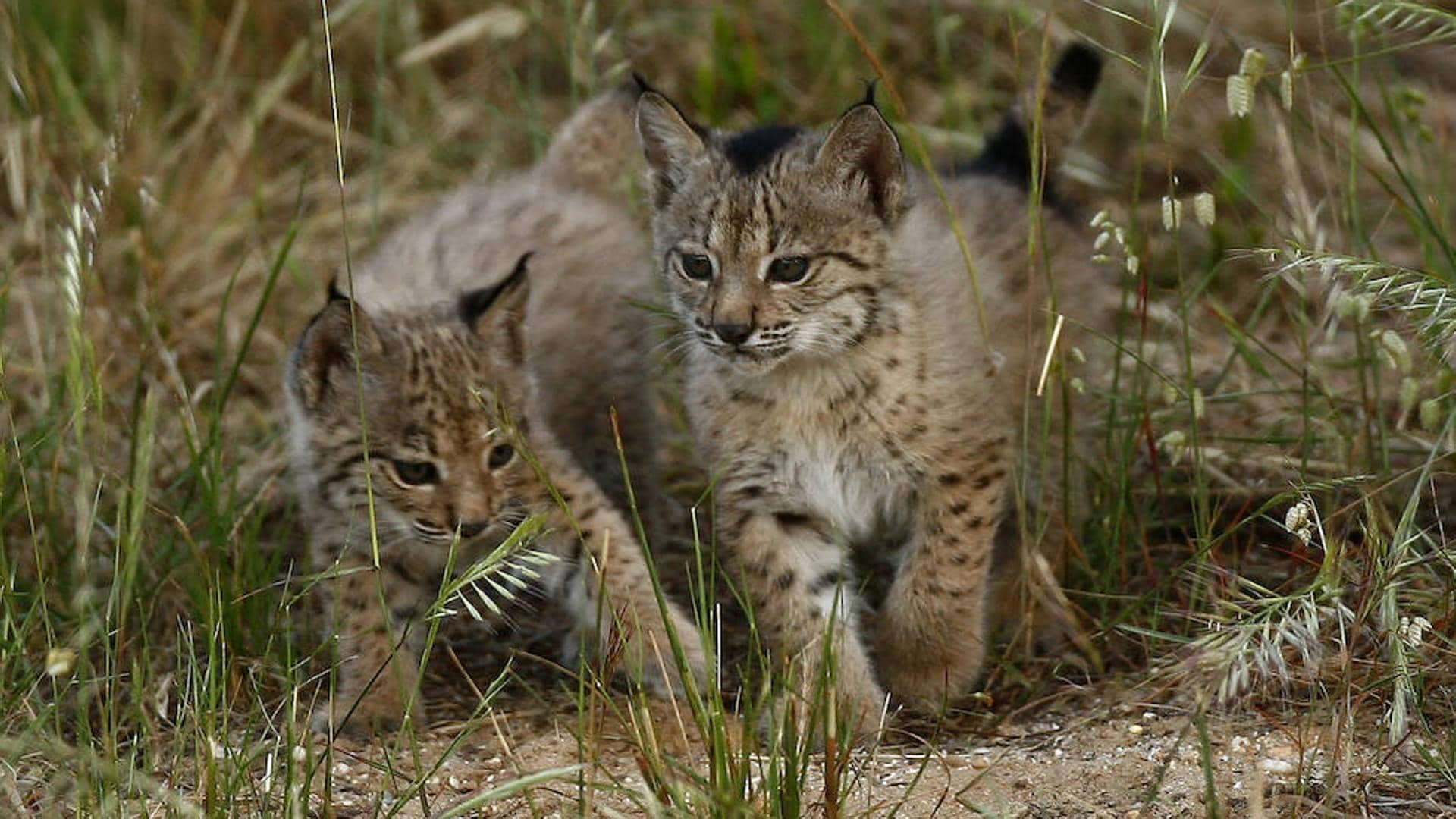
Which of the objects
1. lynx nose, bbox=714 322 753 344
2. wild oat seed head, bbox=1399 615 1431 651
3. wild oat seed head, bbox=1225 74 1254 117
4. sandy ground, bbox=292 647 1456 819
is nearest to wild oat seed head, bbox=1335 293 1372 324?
wild oat seed head, bbox=1225 74 1254 117

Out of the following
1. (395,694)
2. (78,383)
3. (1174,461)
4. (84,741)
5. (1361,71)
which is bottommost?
(395,694)

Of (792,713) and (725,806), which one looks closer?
(725,806)

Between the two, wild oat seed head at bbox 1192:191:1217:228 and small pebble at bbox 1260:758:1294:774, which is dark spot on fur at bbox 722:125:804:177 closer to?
wild oat seed head at bbox 1192:191:1217:228

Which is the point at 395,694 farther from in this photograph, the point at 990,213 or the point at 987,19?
the point at 987,19

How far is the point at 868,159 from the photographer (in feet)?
14.6

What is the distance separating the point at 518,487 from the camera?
4.45 metres

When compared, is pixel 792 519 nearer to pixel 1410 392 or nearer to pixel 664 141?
pixel 664 141

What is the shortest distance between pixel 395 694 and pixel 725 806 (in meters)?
1.57

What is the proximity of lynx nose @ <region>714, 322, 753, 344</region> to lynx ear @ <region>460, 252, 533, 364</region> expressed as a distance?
52cm

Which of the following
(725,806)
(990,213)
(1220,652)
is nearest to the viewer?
(1220,652)

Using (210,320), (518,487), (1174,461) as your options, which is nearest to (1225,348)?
(1174,461)

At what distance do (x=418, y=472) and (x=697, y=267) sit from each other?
32.5 inches

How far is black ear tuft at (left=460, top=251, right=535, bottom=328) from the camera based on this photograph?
14.8 ft

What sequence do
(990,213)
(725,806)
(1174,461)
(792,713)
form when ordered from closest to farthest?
(725,806) → (792,713) → (1174,461) → (990,213)
